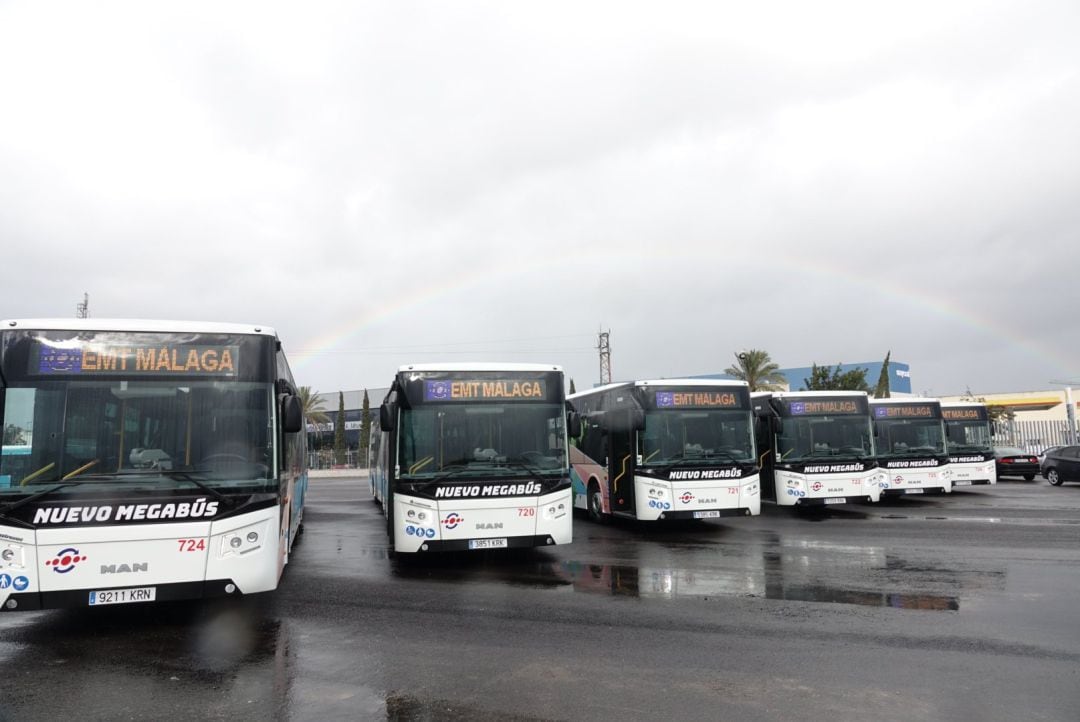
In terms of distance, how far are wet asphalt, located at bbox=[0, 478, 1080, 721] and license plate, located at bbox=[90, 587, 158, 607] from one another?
482mm

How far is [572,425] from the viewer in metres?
11.3

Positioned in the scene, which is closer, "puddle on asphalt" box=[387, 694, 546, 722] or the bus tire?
"puddle on asphalt" box=[387, 694, 546, 722]

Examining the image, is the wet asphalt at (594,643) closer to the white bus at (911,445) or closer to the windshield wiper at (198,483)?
the windshield wiper at (198,483)

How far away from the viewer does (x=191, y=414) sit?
7.24m

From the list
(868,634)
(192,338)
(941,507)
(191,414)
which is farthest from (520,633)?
(941,507)

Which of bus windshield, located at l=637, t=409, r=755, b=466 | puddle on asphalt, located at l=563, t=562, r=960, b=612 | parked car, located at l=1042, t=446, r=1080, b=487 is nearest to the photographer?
puddle on asphalt, located at l=563, t=562, r=960, b=612

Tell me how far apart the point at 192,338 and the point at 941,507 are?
19120 mm

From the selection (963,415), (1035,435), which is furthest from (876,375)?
(963,415)

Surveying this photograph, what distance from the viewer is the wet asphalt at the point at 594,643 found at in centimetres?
518

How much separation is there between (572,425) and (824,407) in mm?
9446

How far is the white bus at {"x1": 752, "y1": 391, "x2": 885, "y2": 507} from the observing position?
17.4m

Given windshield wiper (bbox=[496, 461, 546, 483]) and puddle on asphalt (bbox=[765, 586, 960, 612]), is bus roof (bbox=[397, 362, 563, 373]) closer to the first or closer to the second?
windshield wiper (bbox=[496, 461, 546, 483])

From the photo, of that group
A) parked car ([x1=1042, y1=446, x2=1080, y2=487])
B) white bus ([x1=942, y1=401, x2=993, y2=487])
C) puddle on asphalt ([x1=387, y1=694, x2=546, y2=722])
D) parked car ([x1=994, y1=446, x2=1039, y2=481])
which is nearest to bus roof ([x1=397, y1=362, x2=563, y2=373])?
puddle on asphalt ([x1=387, y1=694, x2=546, y2=722])

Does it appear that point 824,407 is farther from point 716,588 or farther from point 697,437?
point 716,588
